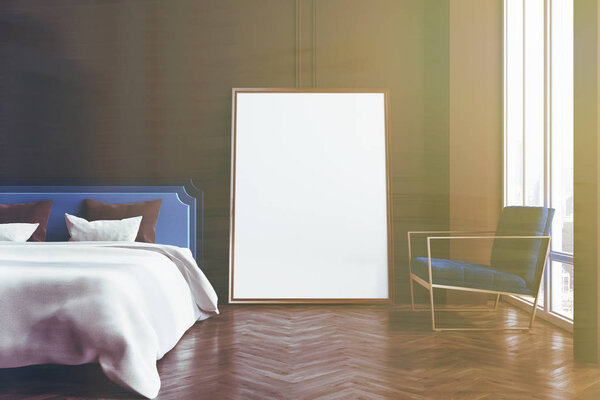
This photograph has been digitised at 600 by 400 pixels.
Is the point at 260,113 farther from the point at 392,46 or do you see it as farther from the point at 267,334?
the point at 267,334

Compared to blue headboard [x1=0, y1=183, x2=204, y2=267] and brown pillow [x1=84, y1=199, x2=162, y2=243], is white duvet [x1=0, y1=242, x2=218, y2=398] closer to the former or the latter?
brown pillow [x1=84, y1=199, x2=162, y2=243]

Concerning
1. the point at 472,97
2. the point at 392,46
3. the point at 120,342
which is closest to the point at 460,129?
the point at 472,97

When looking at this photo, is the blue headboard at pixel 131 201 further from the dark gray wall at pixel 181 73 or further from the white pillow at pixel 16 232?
the white pillow at pixel 16 232

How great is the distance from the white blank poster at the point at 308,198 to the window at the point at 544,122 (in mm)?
1192

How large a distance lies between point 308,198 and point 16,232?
8.40ft

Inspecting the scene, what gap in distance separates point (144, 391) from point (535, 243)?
269 centimetres

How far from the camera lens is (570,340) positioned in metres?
2.90

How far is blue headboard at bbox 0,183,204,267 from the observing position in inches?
164

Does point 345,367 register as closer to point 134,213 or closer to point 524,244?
point 524,244

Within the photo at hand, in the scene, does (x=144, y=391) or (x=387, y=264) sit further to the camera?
(x=387, y=264)

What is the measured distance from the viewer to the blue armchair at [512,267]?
301cm

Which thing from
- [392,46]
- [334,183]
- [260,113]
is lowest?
[334,183]

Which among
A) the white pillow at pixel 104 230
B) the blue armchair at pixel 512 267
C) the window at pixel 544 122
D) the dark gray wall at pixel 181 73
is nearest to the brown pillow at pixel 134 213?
the white pillow at pixel 104 230

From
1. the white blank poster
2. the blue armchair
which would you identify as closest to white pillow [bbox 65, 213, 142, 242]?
the white blank poster
